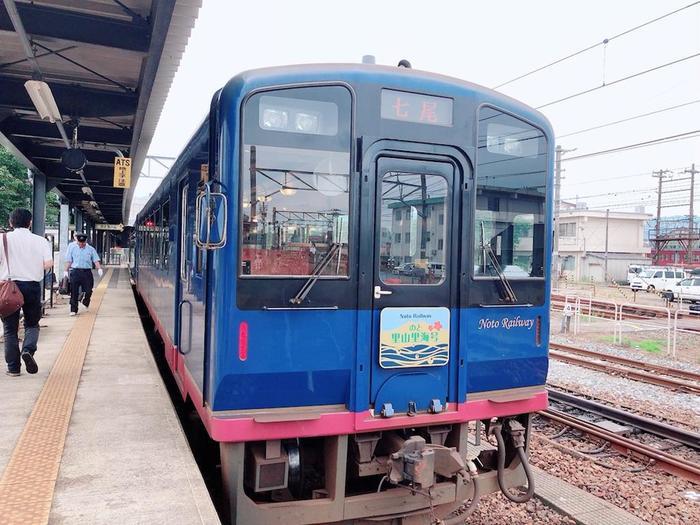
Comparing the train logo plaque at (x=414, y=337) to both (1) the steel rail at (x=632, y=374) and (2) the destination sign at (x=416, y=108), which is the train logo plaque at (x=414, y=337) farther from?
(1) the steel rail at (x=632, y=374)

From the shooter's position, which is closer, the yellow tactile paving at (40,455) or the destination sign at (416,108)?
the yellow tactile paving at (40,455)

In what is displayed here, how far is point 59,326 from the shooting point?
1017 cm

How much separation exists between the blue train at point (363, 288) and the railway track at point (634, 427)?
8.44 ft

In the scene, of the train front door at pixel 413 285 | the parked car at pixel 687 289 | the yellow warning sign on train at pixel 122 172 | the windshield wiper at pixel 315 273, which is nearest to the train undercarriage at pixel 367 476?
the train front door at pixel 413 285

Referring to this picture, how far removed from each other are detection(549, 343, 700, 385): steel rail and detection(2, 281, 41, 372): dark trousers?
10.3 meters

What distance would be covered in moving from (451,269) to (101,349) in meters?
5.90

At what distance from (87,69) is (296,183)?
5249 mm

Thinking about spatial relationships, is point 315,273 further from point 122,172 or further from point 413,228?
point 122,172

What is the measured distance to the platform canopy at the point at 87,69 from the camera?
19.5 feet

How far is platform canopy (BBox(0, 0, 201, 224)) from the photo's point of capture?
5934mm

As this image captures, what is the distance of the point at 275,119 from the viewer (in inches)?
135

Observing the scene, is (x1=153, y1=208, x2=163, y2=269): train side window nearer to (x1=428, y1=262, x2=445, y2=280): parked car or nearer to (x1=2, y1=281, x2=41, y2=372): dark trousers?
(x1=2, y1=281, x2=41, y2=372): dark trousers

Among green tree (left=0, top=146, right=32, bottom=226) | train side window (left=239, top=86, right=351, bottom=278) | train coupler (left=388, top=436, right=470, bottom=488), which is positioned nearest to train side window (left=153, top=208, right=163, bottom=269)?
train side window (left=239, top=86, right=351, bottom=278)

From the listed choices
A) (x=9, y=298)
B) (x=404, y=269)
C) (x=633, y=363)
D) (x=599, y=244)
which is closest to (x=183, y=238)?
(x=9, y=298)
